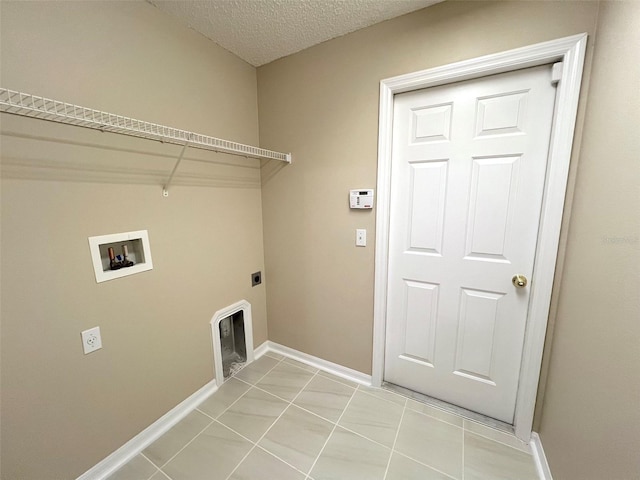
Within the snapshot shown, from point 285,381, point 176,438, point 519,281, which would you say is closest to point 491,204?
point 519,281

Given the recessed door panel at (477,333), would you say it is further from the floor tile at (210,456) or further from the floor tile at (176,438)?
the floor tile at (176,438)

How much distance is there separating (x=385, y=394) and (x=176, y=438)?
137 cm

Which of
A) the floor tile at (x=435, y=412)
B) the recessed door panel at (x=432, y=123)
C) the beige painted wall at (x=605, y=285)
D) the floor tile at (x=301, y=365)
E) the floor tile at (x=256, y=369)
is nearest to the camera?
the beige painted wall at (x=605, y=285)

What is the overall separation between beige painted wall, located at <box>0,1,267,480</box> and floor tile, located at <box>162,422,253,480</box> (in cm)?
30

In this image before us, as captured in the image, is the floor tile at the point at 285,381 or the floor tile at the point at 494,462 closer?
the floor tile at the point at 494,462

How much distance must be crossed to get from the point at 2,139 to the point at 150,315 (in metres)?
0.99

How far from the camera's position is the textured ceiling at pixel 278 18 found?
4.46 ft

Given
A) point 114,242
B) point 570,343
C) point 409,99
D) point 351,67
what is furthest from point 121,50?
point 570,343

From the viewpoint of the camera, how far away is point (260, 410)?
5.57ft

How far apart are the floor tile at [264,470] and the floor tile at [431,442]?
2.00ft

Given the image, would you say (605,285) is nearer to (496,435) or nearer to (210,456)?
(496,435)

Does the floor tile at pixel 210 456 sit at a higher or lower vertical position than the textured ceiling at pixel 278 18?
lower

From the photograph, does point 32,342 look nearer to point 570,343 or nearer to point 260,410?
point 260,410

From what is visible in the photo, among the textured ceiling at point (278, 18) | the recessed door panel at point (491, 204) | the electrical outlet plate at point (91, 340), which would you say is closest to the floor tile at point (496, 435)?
the recessed door panel at point (491, 204)
